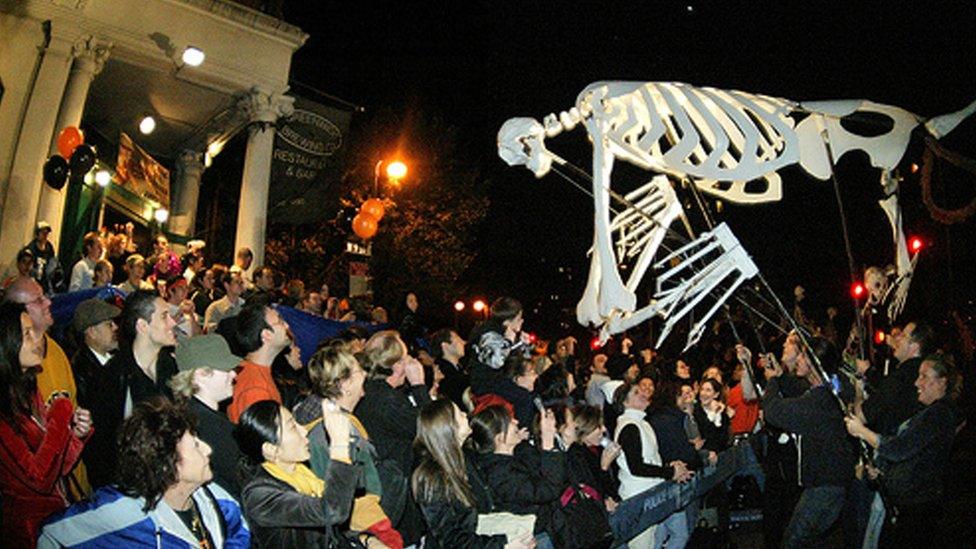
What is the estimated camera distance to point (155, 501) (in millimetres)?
3594

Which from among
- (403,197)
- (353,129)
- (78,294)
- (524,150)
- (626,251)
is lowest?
(78,294)

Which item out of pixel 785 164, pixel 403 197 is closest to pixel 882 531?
pixel 785 164

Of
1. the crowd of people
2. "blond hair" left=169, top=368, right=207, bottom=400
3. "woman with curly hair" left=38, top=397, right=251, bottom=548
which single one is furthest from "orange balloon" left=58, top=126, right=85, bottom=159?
"woman with curly hair" left=38, top=397, right=251, bottom=548

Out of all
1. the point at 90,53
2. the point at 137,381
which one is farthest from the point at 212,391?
the point at 90,53

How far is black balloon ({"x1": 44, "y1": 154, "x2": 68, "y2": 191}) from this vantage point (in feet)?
49.0

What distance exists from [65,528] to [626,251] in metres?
5.81

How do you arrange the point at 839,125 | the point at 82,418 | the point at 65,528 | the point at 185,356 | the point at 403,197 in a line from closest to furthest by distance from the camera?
the point at 65,528
the point at 82,418
the point at 185,356
the point at 839,125
the point at 403,197

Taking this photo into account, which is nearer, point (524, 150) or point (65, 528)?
point (65, 528)

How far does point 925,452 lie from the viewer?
6523 mm

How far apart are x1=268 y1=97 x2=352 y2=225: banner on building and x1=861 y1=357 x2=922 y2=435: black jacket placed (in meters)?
15.7

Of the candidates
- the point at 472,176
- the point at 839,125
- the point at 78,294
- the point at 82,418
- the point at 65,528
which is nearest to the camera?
the point at 65,528

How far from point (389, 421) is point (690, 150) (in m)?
3.14

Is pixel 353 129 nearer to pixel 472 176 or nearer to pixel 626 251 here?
pixel 472 176

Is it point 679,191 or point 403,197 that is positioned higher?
point 403,197
